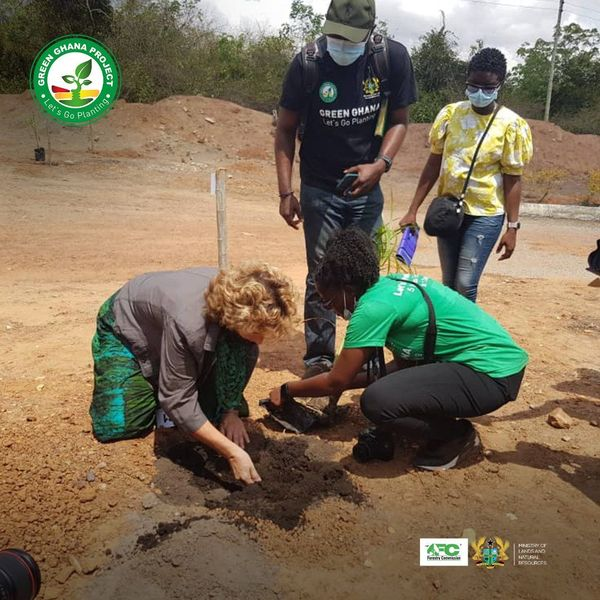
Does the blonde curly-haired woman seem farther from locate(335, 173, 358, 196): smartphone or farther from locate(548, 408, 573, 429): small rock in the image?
locate(548, 408, 573, 429): small rock

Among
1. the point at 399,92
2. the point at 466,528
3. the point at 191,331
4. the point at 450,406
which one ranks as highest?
the point at 399,92

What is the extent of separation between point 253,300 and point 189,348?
368mm

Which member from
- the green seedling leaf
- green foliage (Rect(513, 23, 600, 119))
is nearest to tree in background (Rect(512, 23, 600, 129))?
green foliage (Rect(513, 23, 600, 119))

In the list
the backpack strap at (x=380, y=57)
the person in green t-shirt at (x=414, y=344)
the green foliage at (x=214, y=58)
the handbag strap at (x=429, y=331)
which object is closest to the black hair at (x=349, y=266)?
the person in green t-shirt at (x=414, y=344)

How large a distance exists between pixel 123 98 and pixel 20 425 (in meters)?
18.0

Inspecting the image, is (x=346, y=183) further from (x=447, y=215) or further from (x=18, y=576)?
(x=18, y=576)

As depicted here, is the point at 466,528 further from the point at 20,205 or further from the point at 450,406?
the point at 20,205

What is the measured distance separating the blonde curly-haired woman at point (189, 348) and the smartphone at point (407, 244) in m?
1.18

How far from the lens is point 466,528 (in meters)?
2.40

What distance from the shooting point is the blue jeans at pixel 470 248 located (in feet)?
11.0

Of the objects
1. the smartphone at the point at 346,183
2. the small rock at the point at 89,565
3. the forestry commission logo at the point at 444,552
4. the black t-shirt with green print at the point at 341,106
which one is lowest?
the forestry commission logo at the point at 444,552

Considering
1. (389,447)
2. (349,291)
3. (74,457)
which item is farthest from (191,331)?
(389,447)

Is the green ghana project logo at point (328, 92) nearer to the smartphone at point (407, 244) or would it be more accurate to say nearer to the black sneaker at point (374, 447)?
the smartphone at point (407, 244)

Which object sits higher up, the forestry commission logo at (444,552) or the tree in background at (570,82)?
the tree in background at (570,82)
